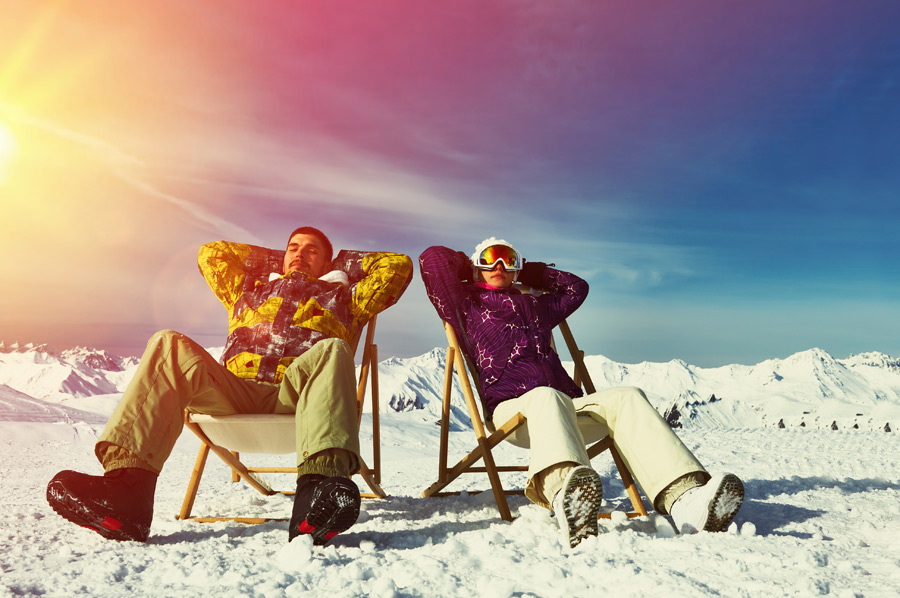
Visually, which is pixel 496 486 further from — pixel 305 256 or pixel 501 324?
pixel 305 256

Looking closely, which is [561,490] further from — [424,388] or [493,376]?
[424,388]

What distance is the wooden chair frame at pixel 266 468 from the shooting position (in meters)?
3.27

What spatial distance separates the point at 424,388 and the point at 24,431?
167 m

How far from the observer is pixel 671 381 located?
557 feet

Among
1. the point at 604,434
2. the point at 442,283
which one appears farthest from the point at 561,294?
the point at 604,434

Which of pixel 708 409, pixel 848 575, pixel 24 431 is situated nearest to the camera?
pixel 848 575

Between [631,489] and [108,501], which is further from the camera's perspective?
[631,489]

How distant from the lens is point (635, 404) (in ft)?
10.4

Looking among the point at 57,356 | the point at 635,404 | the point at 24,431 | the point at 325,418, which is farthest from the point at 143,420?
the point at 57,356

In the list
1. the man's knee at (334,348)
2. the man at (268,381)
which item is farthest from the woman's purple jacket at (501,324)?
the man's knee at (334,348)

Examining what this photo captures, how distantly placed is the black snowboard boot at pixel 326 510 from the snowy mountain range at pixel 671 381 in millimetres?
145882

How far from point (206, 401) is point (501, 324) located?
1836 mm

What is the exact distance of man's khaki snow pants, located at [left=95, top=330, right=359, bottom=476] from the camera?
2760 millimetres

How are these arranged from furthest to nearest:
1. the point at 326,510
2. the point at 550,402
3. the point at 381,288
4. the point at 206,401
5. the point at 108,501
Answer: the point at 381,288, the point at 206,401, the point at 550,402, the point at 108,501, the point at 326,510
